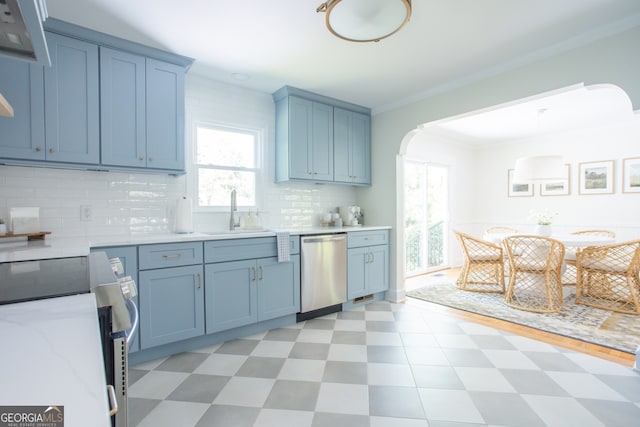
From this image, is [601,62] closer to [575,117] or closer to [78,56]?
[575,117]

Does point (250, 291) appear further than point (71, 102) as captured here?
Yes

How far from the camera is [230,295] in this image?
273 cm

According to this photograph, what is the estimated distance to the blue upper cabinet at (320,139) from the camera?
3.49 metres

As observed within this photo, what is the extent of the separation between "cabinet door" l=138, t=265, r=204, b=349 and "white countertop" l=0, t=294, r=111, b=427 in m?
1.80

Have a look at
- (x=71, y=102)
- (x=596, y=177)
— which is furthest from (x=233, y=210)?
(x=596, y=177)

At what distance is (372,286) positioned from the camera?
150 inches

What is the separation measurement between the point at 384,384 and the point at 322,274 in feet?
4.59

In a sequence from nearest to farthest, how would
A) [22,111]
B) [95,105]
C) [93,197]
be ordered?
[22,111]
[95,105]
[93,197]

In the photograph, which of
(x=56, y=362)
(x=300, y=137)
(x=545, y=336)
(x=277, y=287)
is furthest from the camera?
(x=300, y=137)

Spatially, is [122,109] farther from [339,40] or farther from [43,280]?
[43,280]

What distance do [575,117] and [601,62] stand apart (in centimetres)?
284

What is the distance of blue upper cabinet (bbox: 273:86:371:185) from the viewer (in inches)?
137

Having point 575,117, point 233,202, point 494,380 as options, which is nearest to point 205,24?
point 233,202

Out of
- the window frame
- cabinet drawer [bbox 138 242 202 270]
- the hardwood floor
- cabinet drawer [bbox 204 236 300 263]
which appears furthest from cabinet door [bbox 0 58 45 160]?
the hardwood floor
